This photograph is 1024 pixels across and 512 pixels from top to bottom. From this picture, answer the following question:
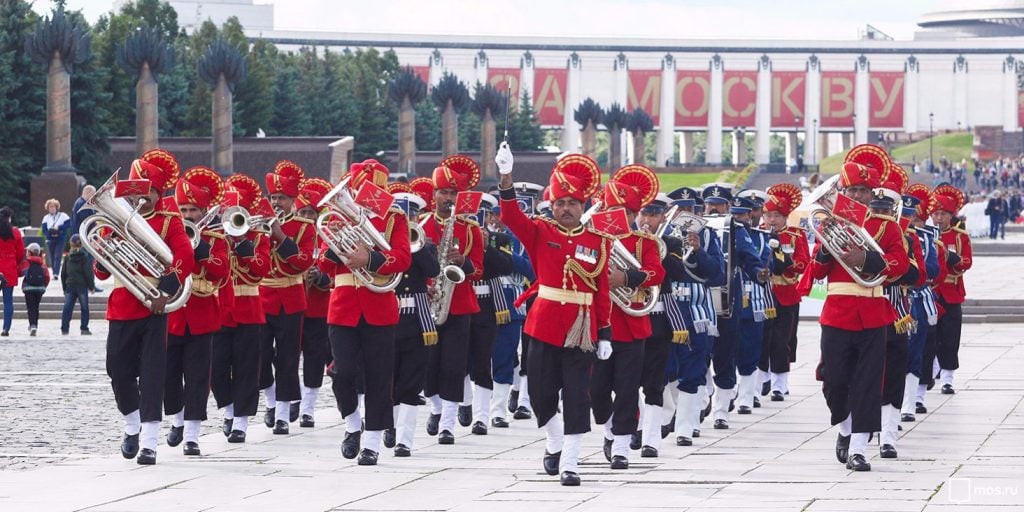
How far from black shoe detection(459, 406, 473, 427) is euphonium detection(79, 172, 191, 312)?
11.2ft

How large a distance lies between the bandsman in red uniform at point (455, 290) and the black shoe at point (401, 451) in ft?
2.90

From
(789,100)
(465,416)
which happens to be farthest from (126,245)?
(789,100)

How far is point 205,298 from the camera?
42.1 ft

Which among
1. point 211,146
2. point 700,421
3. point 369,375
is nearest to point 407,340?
point 369,375

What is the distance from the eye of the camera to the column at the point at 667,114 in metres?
134

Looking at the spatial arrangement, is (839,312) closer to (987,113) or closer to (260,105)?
(260,105)

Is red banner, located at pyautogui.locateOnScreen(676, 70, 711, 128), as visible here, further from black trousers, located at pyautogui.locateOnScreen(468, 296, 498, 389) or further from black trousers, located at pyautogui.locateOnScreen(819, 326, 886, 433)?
black trousers, located at pyautogui.locateOnScreen(819, 326, 886, 433)

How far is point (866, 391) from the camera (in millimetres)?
11953

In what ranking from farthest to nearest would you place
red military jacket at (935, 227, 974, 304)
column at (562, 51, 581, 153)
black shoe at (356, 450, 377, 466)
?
column at (562, 51, 581, 153), red military jacket at (935, 227, 974, 304), black shoe at (356, 450, 377, 466)

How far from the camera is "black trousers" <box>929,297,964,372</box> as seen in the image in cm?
1742

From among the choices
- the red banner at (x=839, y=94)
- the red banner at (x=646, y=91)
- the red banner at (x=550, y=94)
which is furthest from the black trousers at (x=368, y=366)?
the red banner at (x=839, y=94)

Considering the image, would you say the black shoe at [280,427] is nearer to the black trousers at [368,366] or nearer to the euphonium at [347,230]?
the black trousers at [368,366]

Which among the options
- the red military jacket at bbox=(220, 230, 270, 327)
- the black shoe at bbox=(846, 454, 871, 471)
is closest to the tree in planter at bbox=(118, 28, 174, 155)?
the red military jacket at bbox=(220, 230, 270, 327)

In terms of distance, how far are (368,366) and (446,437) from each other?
1.59 metres
